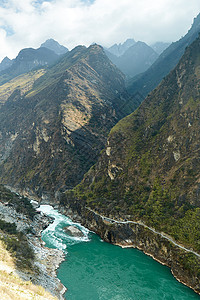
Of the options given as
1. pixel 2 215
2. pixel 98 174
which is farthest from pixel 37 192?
pixel 2 215

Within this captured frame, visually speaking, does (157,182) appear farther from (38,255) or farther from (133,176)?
(38,255)

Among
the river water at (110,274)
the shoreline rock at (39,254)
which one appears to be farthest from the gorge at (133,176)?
the shoreline rock at (39,254)

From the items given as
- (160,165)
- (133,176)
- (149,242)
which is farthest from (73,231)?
(160,165)

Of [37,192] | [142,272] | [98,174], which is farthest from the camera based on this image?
[37,192]

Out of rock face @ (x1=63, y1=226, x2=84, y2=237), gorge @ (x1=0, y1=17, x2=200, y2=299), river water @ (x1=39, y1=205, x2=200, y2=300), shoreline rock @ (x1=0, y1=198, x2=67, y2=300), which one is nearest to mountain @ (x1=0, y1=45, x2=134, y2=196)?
gorge @ (x1=0, y1=17, x2=200, y2=299)

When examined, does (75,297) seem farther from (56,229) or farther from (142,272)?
(56,229)

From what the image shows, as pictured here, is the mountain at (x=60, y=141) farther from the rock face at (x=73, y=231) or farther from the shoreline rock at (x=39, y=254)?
the shoreline rock at (x=39, y=254)
